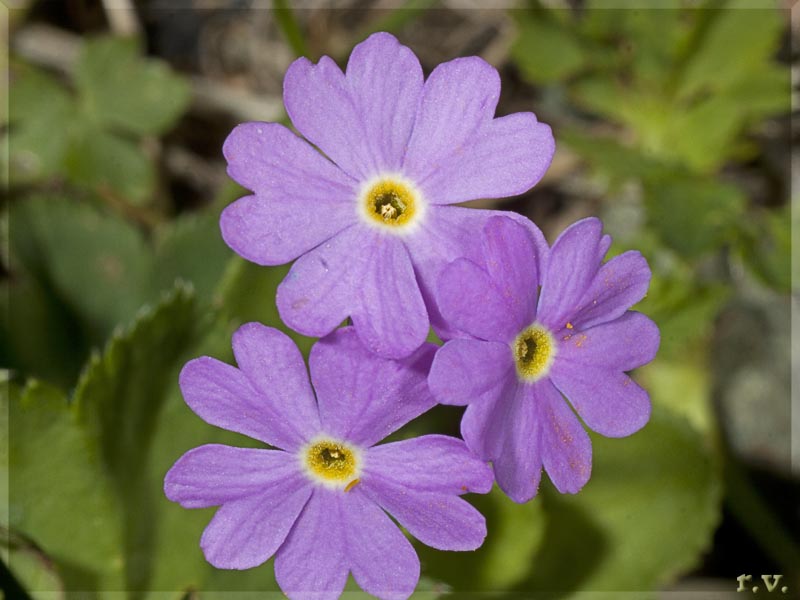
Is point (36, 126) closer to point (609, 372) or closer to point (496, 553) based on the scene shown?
point (496, 553)

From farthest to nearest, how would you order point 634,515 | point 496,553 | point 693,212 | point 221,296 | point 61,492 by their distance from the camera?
point 693,212
point 634,515
point 496,553
point 221,296
point 61,492

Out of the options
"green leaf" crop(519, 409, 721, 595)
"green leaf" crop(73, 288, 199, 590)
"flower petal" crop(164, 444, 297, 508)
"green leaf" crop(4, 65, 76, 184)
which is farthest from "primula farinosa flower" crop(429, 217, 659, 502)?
"green leaf" crop(4, 65, 76, 184)

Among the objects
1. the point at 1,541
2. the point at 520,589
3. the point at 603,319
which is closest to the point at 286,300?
the point at 603,319

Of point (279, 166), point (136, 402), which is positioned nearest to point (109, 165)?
point (136, 402)

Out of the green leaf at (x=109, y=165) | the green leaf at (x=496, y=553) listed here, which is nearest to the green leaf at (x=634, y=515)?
the green leaf at (x=496, y=553)

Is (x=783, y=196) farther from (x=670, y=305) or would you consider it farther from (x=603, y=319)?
(x=603, y=319)
